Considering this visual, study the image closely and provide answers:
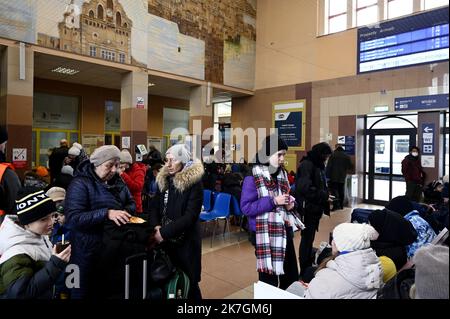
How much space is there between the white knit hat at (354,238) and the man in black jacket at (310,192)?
157 centimetres

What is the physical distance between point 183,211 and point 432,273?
5.21 ft

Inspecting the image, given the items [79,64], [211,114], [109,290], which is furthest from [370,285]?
[211,114]

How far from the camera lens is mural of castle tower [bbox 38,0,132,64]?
7.09m

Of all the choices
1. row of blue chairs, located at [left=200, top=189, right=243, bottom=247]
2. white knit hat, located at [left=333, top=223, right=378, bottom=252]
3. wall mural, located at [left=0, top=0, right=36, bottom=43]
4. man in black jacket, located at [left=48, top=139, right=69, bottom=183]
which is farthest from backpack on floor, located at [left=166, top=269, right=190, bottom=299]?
wall mural, located at [left=0, top=0, right=36, bottom=43]

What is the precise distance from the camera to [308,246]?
322cm

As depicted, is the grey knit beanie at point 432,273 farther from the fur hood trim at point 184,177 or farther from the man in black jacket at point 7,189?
the man in black jacket at point 7,189

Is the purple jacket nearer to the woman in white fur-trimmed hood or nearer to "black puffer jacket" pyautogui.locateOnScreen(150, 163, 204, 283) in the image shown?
"black puffer jacket" pyautogui.locateOnScreen(150, 163, 204, 283)

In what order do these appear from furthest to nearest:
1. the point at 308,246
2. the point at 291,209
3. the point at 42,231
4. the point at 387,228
→ 1. the point at 308,246
2. the point at 291,209
3. the point at 387,228
4. the point at 42,231

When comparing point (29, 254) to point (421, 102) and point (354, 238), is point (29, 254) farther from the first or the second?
point (421, 102)

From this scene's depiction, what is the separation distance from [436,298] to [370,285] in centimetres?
74

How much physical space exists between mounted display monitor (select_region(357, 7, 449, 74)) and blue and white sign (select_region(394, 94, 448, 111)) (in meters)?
0.11

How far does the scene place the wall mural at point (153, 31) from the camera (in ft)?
22.1
